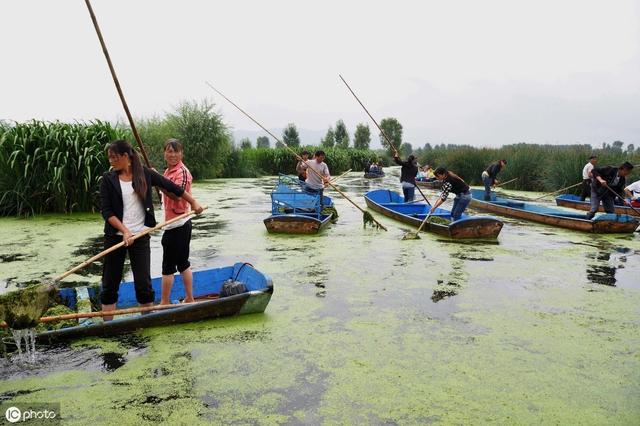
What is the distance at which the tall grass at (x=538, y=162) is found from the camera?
13.1 metres

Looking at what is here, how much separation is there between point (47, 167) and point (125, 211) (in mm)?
5721

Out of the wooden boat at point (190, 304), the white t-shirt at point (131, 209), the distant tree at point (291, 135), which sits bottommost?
the wooden boat at point (190, 304)

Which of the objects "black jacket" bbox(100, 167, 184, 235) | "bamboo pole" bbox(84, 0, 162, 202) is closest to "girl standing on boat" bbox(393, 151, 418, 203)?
"bamboo pole" bbox(84, 0, 162, 202)

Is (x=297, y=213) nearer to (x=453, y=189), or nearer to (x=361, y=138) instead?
(x=453, y=189)

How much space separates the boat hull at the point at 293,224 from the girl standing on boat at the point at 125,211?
3.79 meters

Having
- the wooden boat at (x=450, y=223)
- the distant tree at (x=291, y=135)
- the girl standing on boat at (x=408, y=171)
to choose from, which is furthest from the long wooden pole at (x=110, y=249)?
the distant tree at (x=291, y=135)

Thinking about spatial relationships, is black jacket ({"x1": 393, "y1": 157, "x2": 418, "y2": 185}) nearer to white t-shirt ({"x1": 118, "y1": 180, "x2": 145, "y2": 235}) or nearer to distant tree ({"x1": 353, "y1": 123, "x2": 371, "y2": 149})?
white t-shirt ({"x1": 118, "y1": 180, "x2": 145, "y2": 235})

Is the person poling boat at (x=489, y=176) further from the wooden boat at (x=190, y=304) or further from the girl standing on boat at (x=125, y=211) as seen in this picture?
the girl standing on boat at (x=125, y=211)

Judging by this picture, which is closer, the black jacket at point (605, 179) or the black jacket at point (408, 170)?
the black jacket at point (605, 179)

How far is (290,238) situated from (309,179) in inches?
59.0

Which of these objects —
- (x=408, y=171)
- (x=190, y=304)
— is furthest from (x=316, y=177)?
(x=190, y=304)

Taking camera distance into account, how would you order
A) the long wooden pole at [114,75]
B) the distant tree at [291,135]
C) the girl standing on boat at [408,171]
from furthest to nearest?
the distant tree at [291,135] < the girl standing on boat at [408,171] < the long wooden pole at [114,75]

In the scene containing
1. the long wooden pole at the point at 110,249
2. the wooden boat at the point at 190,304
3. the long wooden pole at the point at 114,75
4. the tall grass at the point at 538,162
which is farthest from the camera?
the tall grass at the point at 538,162

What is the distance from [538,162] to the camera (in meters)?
15.3
